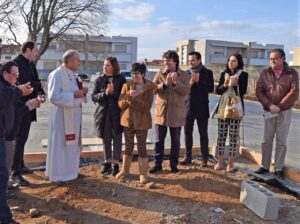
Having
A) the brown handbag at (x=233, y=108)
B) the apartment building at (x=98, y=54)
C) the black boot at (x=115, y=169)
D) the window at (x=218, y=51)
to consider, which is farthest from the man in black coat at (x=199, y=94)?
the window at (x=218, y=51)

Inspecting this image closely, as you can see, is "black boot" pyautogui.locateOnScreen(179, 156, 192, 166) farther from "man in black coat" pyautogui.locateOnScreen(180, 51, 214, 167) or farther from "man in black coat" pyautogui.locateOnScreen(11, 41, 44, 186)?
"man in black coat" pyautogui.locateOnScreen(11, 41, 44, 186)

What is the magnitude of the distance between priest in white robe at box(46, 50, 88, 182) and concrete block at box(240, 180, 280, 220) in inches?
90.9

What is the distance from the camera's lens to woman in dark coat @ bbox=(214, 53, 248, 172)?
19.4 ft

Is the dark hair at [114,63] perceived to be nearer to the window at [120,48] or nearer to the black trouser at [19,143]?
the black trouser at [19,143]

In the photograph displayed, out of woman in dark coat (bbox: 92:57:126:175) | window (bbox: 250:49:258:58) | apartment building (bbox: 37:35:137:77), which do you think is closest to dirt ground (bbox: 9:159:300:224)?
woman in dark coat (bbox: 92:57:126:175)

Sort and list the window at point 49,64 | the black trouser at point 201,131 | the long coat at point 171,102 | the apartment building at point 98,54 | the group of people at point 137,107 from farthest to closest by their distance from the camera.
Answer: the window at point 49,64, the apartment building at point 98,54, the black trouser at point 201,131, the long coat at point 171,102, the group of people at point 137,107

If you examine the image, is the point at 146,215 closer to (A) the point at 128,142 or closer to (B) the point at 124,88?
(A) the point at 128,142

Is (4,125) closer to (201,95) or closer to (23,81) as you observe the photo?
(23,81)

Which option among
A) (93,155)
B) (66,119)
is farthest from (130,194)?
(93,155)

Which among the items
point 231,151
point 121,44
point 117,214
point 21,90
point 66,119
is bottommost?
point 117,214

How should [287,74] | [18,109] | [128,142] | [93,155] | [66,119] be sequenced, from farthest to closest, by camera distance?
1. [93,155]
2. [287,74]
3. [128,142]
4. [66,119]
5. [18,109]

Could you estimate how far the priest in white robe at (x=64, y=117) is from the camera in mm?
4984

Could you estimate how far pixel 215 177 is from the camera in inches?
221

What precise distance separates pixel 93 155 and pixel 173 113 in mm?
2024
